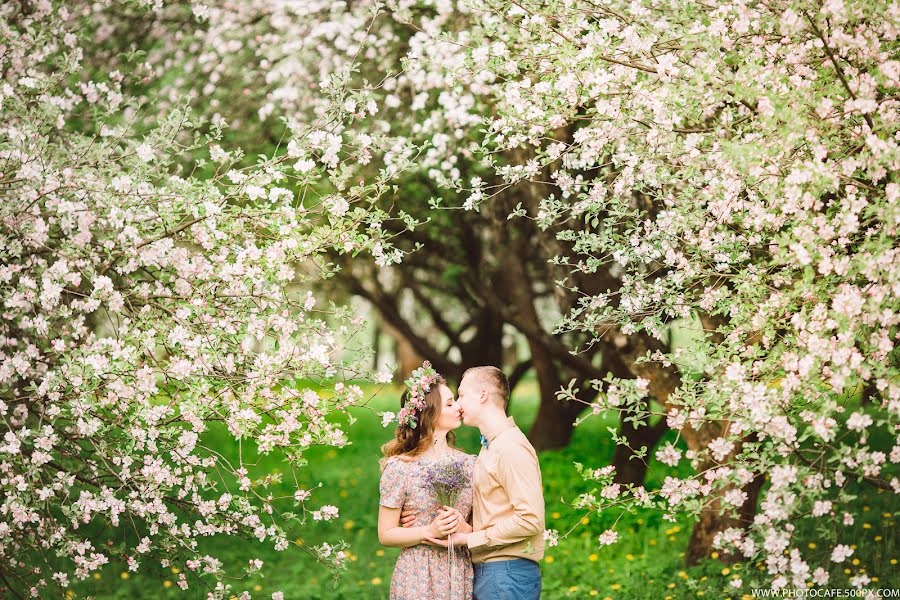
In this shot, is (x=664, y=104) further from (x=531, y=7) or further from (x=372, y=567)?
(x=372, y=567)

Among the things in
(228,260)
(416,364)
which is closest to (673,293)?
(228,260)

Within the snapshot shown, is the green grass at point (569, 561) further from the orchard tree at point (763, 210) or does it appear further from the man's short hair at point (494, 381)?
the man's short hair at point (494, 381)

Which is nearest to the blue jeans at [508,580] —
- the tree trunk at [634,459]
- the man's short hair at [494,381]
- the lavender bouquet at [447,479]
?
the lavender bouquet at [447,479]

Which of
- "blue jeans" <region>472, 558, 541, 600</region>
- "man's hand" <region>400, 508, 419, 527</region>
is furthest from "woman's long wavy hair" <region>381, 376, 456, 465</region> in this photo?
"blue jeans" <region>472, 558, 541, 600</region>

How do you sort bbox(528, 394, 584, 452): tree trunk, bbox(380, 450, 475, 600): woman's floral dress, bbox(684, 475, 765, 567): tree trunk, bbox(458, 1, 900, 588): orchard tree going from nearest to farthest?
bbox(458, 1, 900, 588): orchard tree < bbox(380, 450, 475, 600): woman's floral dress < bbox(684, 475, 765, 567): tree trunk < bbox(528, 394, 584, 452): tree trunk

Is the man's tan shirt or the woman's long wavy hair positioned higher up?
the woman's long wavy hair

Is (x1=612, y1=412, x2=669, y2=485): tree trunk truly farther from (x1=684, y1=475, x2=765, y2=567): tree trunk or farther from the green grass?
(x1=684, y1=475, x2=765, y2=567): tree trunk

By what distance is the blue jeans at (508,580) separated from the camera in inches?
156

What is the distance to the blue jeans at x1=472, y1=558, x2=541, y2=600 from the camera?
3.96 metres

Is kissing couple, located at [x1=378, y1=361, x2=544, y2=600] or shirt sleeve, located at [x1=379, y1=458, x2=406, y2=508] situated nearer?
kissing couple, located at [x1=378, y1=361, x2=544, y2=600]

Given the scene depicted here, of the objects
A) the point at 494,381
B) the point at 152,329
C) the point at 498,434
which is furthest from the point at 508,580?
the point at 152,329

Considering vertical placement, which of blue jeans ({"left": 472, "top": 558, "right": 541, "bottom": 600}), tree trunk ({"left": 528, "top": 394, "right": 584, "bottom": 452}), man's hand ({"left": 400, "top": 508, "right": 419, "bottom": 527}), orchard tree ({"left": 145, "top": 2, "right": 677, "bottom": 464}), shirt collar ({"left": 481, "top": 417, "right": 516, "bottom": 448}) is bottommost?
blue jeans ({"left": 472, "top": 558, "right": 541, "bottom": 600})

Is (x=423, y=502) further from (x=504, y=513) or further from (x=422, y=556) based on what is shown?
(x=504, y=513)

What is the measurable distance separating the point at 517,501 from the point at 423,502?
53cm
